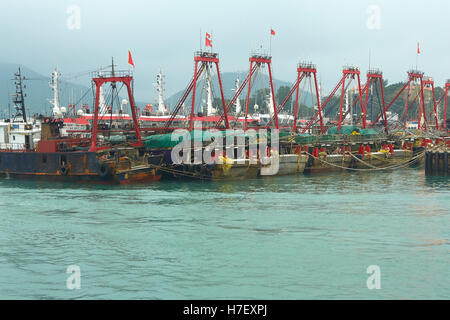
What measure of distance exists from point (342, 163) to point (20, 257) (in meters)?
40.9

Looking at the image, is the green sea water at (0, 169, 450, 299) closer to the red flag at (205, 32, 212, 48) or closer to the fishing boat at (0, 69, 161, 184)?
the fishing boat at (0, 69, 161, 184)

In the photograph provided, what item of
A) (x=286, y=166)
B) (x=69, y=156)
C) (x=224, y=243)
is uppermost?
(x=69, y=156)

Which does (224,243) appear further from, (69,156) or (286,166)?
(286,166)

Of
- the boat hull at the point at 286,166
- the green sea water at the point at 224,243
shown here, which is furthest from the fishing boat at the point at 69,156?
the boat hull at the point at 286,166

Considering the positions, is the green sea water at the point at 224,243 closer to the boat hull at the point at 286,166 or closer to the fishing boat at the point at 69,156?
the fishing boat at the point at 69,156

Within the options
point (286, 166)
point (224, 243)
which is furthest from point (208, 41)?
point (224, 243)

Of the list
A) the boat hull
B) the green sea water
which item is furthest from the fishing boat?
the boat hull

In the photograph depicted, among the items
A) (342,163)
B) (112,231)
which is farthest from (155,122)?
(112,231)

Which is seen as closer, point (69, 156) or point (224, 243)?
point (224, 243)

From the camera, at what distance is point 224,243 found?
935 inches
